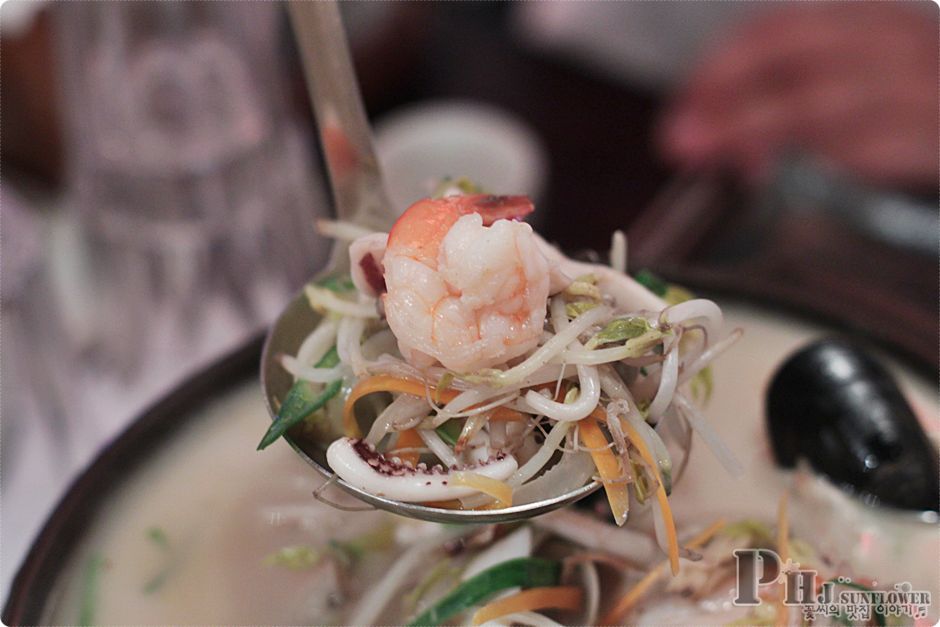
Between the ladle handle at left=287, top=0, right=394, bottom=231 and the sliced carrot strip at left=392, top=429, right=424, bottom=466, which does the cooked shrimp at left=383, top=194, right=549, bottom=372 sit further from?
the ladle handle at left=287, top=0, right=394, bottom=231

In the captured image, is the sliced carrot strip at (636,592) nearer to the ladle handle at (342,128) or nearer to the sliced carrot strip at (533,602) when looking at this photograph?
the sliced carrot strip at (533,602)

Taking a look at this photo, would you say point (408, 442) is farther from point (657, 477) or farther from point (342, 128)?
point (342, 128)

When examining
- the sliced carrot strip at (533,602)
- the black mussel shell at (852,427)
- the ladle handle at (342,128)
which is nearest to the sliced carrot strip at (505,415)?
the sliced carrot strip at (533,602)

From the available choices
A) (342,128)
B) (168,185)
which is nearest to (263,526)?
(342,128)

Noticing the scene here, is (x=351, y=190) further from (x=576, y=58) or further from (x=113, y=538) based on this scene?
(x=576, y=58)

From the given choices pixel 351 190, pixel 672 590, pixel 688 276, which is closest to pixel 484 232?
pixel 351 190

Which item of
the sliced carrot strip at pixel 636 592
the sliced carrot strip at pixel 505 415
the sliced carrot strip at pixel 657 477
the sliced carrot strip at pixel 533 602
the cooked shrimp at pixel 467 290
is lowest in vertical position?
the sliced carrot strip at pixel 636 592
